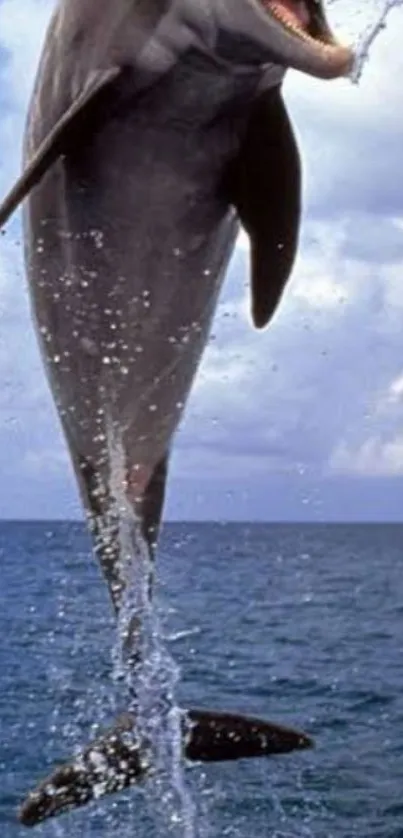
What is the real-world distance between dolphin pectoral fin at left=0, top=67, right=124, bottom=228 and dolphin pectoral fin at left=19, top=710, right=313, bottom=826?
10.4ft

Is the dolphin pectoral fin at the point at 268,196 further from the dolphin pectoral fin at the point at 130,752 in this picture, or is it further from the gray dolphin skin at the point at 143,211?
the dolphin pectoral fin at the point at 130,752

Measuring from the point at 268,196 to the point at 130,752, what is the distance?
318cm

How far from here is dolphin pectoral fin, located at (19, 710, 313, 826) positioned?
10.1 m

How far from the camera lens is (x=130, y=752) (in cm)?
1032

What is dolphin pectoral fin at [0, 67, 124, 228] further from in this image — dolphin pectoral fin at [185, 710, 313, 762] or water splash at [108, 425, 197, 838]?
dolphin pectoral fin at [185, 710, 313, 762]

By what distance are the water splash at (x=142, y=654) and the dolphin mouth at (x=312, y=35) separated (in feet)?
8.36

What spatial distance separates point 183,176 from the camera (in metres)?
8.82

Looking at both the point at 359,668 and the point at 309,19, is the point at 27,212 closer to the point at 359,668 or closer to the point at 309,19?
the point at 309,19

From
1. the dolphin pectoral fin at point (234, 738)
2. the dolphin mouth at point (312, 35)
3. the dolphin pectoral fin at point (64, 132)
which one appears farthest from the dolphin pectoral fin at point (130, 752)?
the dolphin mouth at point (312, 35)

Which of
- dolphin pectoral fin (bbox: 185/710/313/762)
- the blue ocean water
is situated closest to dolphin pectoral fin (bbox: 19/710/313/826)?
dolphin pectoral fin (bbox: 185/710/313/762)

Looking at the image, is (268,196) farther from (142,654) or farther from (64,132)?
(142,654)

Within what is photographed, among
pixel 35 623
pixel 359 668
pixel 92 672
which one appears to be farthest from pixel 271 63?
pixel 35 623

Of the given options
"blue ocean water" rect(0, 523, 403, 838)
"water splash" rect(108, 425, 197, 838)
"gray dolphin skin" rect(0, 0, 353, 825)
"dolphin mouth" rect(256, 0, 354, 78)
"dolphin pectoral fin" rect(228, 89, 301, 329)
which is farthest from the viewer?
"blue ocean water" rect(0, 523, 403, 838)

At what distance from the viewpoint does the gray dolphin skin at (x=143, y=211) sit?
8.46 meters
